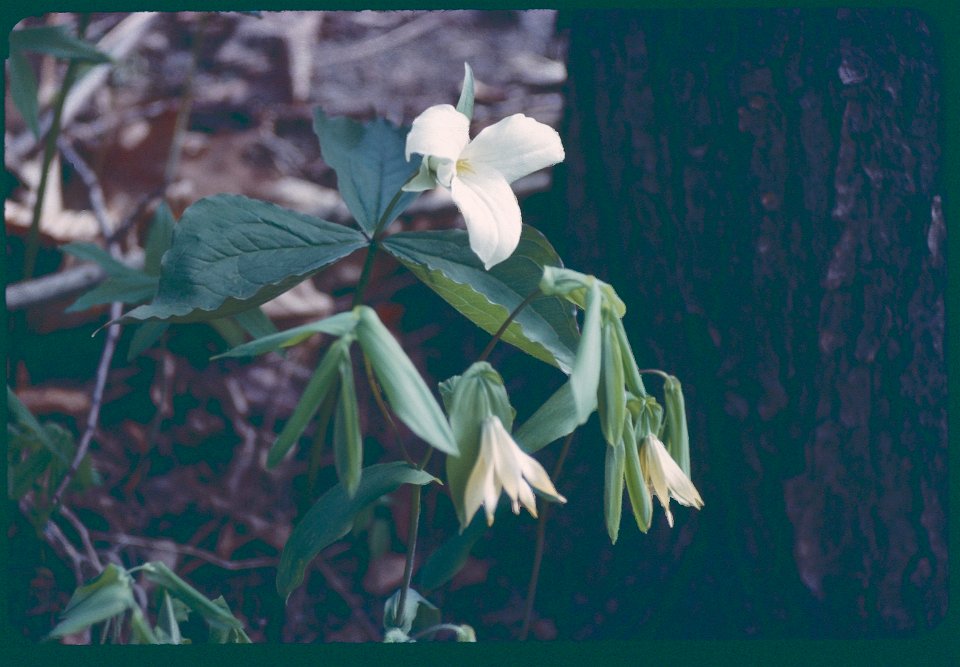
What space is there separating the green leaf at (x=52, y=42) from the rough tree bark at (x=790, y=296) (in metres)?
0.66

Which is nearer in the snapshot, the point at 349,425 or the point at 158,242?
the point at 349,425

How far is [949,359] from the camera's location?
89 centimetres

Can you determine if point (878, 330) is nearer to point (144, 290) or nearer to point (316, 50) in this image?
point (144, 290)

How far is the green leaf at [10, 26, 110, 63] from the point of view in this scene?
88cm

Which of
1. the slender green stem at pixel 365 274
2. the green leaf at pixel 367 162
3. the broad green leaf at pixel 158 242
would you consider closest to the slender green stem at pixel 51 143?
the broad green leaf at pixel 158 242

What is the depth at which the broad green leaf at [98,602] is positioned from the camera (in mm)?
621

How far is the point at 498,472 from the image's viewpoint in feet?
1.83

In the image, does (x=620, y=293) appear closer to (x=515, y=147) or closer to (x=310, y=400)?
(x=515, y=147)

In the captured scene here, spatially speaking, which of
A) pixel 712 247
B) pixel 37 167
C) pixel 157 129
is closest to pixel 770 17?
pixel 712 247

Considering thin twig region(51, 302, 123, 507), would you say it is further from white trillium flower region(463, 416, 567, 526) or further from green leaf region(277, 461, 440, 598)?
white trillium flower region(463, 416, 567, 526)

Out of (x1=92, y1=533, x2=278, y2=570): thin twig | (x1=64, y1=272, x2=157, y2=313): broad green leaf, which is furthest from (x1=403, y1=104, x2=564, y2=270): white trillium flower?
(x1=92, y1=533, x2=278, y2=570): thin twig

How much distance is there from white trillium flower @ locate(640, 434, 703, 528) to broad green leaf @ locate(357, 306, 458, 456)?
208mm

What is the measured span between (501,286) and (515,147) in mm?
161

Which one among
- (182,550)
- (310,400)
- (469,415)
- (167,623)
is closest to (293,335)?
(310,400)
